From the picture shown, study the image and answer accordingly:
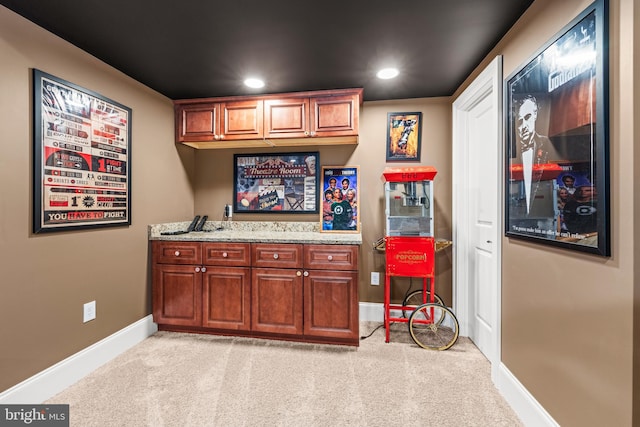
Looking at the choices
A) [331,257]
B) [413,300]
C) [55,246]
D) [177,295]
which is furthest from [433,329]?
[55,246]

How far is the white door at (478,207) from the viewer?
1.88 metres

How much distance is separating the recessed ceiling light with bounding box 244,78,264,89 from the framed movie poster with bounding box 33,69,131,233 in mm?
1035

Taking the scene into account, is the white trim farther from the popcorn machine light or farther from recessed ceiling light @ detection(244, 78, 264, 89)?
recessed ceiling light @ detection(244, 78, 264, 89)

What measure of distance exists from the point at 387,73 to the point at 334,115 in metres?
0.58

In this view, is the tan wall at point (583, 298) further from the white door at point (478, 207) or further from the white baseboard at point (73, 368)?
the white baseboard at point (73, 368)

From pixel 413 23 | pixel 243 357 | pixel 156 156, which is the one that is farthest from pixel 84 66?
pixel 243 357

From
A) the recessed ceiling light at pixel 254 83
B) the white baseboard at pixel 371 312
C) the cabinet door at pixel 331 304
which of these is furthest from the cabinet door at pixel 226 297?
the recessed ceiling light at pixel 254 83

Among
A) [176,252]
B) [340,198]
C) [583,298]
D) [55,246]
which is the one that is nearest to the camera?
[583,298]

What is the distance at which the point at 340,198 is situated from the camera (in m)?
2.94

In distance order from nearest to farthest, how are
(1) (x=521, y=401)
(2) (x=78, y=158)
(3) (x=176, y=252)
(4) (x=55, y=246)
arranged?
(1) (x=521, y=401)
(4) (x=55, y=246)
(2) (x=78, y=158)
(3) (x=176, y=252)

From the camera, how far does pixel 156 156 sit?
8.63ft

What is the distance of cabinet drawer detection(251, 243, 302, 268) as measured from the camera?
7.79 ft

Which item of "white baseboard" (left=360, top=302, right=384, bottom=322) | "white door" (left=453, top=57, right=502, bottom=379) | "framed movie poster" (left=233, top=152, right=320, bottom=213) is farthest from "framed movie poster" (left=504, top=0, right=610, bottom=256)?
"framed movie poster" (left=233, top=152, right=320, bottom=213)

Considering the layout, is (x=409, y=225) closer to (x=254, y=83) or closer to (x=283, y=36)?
(x=283, y=36)
